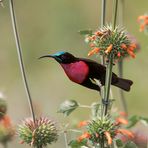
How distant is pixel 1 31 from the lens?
997cm

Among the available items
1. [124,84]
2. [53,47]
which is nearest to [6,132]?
[124,84]

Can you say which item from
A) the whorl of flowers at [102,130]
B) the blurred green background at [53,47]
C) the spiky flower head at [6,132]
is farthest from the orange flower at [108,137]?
the blurred green background at [53,47]

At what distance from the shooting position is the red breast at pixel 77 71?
396cm

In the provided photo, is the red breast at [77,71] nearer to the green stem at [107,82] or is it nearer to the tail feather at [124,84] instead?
the tail feather at [124,84]

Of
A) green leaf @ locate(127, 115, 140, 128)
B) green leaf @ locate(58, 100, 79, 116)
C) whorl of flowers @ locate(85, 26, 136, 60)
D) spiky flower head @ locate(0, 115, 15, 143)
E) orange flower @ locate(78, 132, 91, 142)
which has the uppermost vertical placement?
whorl of flowers @ locate(85, 26, 136, 60)

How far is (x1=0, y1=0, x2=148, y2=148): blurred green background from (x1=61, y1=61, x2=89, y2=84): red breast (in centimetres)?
318

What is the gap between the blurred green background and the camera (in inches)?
307

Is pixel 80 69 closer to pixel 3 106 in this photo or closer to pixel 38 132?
pixel 38 132

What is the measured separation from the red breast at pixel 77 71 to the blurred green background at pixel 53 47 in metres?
3.18

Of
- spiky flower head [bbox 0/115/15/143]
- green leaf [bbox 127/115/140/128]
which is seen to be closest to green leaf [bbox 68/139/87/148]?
green leaf [bbox 127/115/140/128]

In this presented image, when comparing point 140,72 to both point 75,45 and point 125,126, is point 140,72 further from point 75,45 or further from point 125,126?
point 125,126

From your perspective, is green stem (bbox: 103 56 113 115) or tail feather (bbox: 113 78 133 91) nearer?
green stem (bbox: 103 56 113 115)

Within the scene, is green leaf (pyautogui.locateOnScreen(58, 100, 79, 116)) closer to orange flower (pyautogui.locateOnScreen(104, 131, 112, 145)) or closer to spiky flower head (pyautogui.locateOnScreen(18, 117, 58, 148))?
spiky flower head (pyautogui.locateOnScreen(18, 117, 58, 148))

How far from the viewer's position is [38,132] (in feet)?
13.1
